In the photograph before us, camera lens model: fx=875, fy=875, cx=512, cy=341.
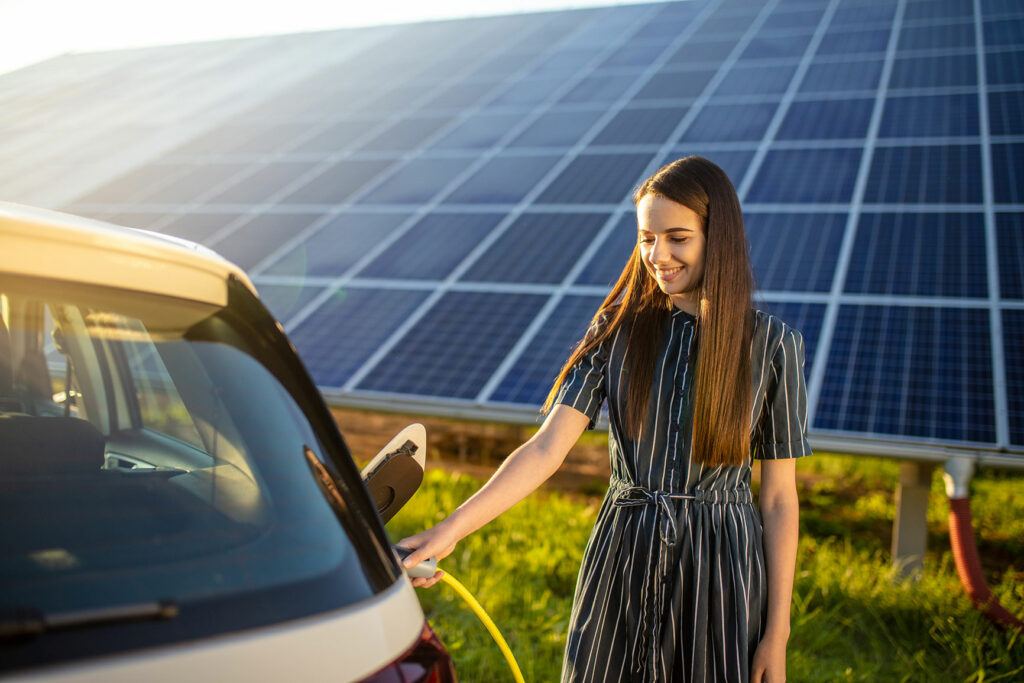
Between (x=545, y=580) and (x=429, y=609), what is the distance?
0.65m

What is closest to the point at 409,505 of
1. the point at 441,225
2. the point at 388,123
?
the point at 441,225

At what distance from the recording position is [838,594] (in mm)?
4238

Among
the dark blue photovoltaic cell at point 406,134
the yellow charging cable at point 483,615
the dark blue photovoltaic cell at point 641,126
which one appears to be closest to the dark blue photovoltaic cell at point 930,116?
the dark blue photovoltaic cell at point 641,126

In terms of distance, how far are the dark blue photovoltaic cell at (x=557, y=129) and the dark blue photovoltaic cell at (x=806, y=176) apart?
198 cm

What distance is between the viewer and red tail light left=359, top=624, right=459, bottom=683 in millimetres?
1170

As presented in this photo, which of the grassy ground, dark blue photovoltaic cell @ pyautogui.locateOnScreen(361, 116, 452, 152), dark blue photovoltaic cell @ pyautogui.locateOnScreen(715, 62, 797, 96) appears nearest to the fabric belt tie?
the grassy ground

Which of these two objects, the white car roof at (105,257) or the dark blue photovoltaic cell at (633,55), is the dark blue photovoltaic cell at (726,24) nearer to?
the dark blue photovoltaic cell at (633,55)

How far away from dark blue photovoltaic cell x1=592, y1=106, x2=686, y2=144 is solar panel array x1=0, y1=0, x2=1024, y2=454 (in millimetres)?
31

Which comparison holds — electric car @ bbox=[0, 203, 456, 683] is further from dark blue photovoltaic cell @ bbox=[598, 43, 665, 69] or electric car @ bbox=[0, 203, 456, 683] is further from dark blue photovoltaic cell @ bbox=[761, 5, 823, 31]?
dark blue photovoltaic cell @ bbox=[761, 5, 823, 31]

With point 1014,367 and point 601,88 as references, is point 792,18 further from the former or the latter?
point 1014,367

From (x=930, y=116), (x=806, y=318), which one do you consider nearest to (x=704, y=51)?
(x=930, y=116)

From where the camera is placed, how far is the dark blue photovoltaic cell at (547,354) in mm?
4902

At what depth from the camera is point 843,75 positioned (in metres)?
7.81

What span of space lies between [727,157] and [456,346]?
283 cm
